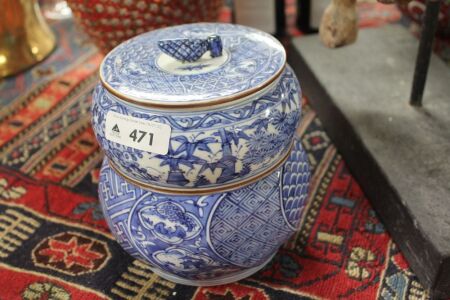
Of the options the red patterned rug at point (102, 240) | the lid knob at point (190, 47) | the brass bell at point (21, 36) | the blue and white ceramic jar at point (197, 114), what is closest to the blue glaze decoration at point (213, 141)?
the blue and white ceramic jar at point (197, 114)

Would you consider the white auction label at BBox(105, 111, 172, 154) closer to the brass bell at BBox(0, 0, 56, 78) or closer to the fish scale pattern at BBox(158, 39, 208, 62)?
the fish scale pattern at BBox(158, 39, 208, 62)

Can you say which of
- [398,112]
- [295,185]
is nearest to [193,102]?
[295,185]

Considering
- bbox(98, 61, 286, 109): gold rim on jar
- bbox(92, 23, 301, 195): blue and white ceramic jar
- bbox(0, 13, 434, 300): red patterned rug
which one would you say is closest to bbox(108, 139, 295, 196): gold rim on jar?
bbox(92, 23, 301, 195): blue and white ceramic jar

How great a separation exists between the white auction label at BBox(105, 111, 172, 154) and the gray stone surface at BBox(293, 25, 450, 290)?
18.4 inches

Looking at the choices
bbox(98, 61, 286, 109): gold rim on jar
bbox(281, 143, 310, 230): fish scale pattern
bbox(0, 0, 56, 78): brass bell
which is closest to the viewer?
bbox(98, 61, 286, 109): gold rim on jar

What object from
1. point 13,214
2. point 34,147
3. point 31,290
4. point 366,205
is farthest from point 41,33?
point 366,205

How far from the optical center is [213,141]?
28.3 inches

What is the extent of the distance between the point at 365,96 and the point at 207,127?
62 cm

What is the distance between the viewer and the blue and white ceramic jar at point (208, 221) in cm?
78

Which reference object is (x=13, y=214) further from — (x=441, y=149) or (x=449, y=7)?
(x=449, y=7)

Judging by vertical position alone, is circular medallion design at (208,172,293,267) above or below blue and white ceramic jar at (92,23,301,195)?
below

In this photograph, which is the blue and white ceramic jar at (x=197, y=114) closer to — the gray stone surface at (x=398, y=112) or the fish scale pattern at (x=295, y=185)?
the fish scale pattern at (x=295, y=185)

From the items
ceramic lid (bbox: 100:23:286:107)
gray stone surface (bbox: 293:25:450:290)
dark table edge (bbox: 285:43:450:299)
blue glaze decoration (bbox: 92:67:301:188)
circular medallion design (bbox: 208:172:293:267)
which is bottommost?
dark table edge (bbox: 285:43:450:299)

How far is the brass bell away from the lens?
158 cm
